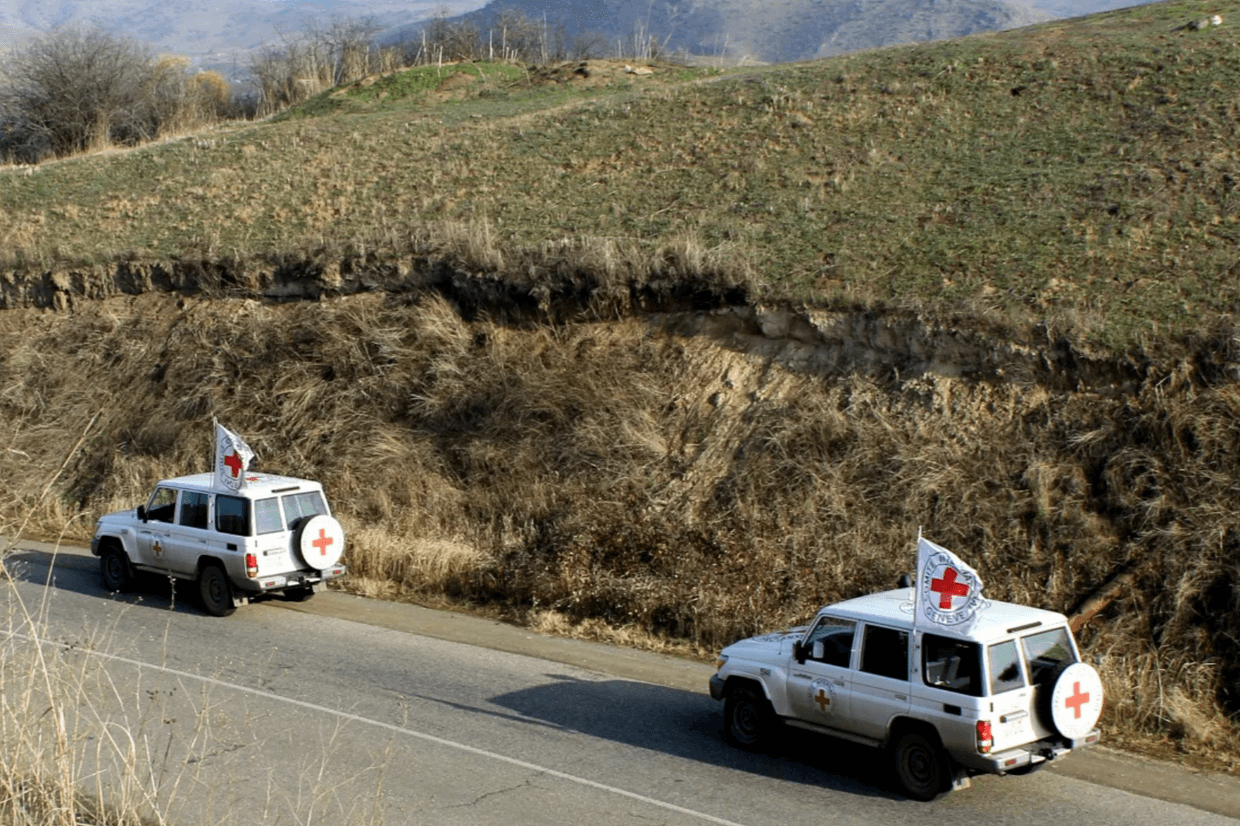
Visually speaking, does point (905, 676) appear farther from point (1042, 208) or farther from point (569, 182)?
point (569, 182)

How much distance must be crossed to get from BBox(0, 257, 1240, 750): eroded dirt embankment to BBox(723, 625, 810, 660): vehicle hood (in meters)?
2.46

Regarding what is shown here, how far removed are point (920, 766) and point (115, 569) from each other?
11.4 m

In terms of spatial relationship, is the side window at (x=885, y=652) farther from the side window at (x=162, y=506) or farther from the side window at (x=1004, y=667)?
the side window at (x=162, y=506)

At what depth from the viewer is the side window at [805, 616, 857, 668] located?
9609mm

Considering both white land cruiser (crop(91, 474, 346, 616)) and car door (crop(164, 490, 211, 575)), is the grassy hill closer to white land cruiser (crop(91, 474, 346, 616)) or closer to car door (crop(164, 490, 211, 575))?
white land cruiser (crop(91, 474, 346, 616))

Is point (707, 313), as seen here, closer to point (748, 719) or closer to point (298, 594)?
point (298, 594)

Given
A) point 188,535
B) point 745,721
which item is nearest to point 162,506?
point 188,535

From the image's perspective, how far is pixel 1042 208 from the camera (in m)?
18.6

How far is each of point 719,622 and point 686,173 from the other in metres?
12.9

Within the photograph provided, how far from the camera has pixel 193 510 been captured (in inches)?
588

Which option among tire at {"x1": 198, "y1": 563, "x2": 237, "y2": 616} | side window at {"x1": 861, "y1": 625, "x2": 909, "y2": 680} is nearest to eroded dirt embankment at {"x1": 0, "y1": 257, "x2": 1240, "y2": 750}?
tire at {"x1": 198, "y1": 563, "x2": 237, "y2": 616}

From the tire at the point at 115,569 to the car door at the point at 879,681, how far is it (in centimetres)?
1048

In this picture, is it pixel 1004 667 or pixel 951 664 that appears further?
pixel 951 664

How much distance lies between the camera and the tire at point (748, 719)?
1003 centimetres
